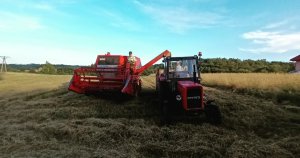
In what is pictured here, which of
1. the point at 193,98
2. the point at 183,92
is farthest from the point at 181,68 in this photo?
the point at 193,98

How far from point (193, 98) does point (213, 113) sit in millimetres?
635

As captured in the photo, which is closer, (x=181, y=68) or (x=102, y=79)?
(x=181, y=68)

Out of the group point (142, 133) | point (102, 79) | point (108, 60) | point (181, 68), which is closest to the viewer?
point (142, 133)

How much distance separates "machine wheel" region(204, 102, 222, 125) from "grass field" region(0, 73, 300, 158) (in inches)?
7.6

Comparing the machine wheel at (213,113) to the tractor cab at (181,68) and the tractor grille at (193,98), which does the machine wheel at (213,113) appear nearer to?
the tractor grille at (193,98)

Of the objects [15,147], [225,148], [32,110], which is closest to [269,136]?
[225,148]

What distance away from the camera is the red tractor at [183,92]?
897cm

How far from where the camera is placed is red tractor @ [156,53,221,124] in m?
8.97

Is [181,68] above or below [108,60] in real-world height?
below

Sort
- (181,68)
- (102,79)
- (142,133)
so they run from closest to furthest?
(142,133), (181,68), (102,79)

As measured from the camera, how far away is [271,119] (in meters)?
Result: 9.96

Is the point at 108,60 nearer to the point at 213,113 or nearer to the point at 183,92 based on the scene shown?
the point at 183,92

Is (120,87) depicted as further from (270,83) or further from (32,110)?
(270,83)

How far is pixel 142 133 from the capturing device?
7.80m
